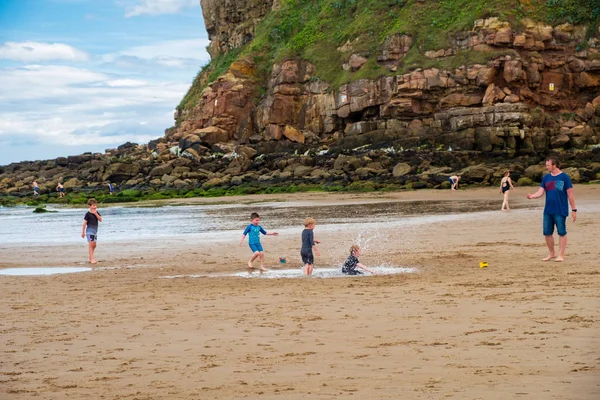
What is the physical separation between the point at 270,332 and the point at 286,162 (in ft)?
142

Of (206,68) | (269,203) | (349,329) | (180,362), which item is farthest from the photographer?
(206,68)

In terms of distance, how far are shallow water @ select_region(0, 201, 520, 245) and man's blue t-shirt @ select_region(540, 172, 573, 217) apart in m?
9.32

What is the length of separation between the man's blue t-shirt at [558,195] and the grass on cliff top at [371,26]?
135ft

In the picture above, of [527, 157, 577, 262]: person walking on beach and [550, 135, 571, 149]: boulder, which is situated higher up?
[550, 135, 571, 149]: boulder

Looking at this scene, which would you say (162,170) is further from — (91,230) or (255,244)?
(255,244)

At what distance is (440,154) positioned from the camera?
46344 mm

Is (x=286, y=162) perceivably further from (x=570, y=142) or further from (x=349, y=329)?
(x=349, y=329)

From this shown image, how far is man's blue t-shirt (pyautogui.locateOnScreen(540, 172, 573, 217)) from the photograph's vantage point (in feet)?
42.3

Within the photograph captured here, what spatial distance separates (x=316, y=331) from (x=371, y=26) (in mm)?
54943

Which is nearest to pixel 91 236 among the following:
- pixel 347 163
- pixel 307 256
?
pixel 307 256

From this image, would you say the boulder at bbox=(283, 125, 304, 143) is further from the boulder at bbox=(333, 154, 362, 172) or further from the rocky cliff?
the boulder at bbox=(333, 154, 362, 172)

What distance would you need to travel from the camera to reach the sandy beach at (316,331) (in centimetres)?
597

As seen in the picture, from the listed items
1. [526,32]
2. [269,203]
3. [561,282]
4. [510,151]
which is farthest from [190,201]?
[561,282]

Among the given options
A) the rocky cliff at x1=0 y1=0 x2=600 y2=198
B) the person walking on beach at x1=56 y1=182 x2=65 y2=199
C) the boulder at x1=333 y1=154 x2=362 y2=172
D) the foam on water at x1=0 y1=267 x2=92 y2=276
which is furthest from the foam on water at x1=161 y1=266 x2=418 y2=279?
the person walking on beach at x1=56 y1=182 x2=65 y2=199
